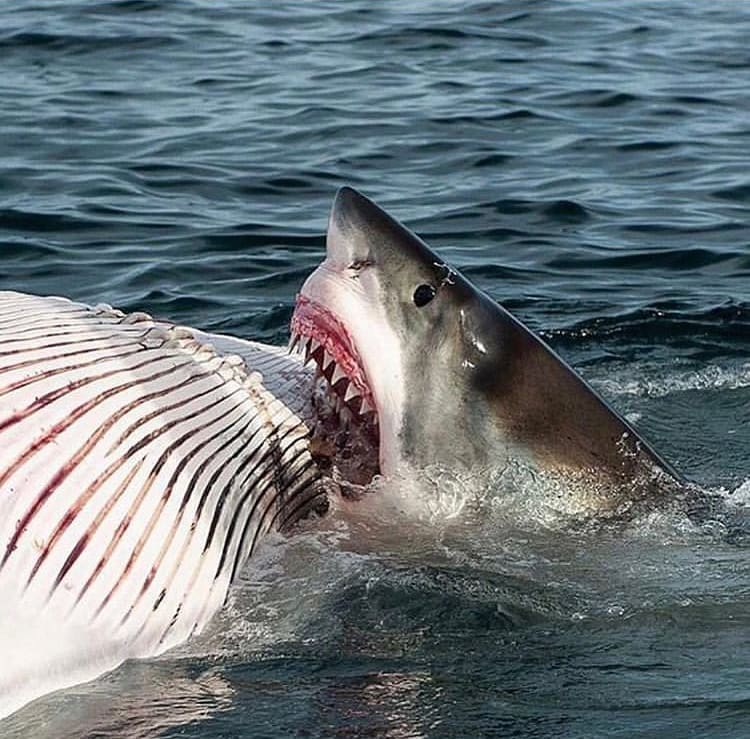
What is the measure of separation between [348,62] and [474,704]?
41.7ft

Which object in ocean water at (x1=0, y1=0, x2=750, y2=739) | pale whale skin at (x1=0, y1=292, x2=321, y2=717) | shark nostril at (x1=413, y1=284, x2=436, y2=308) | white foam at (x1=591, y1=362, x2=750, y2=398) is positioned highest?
shark nostril at (x1=413, y1=284, x2=436, y2=308)

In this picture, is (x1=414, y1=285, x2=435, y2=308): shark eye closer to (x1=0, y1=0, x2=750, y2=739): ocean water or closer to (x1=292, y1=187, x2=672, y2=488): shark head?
(x1=292, y1=187, x2=672, y2=488): shark head

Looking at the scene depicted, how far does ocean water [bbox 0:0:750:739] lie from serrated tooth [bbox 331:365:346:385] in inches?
14.9

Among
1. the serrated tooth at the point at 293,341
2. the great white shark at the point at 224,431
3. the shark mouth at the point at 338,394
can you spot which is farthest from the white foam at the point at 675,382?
the serrated tooth at the point at 293,341

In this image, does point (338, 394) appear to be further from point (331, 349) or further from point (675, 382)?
point (675, 382)

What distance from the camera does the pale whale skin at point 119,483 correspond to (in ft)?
14.0

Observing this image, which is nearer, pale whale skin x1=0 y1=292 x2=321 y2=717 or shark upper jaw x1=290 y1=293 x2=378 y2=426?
pale whale skin x1=0 y1=292 x2=321 y2=717

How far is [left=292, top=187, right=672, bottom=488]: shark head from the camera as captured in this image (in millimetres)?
4941

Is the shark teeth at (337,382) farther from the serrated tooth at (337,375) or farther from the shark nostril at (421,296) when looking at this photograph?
the shark nostril at (421,296)

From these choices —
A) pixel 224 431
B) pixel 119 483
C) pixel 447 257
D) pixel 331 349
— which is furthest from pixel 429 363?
pixel 447 257

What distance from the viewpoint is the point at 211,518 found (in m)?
4.66

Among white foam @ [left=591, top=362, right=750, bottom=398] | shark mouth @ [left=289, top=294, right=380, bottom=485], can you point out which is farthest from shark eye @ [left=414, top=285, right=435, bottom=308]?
white foam @ [left=591, top=362, right=750, bottom=398]

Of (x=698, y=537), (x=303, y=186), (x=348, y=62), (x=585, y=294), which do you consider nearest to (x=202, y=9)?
(x=348, y=62)

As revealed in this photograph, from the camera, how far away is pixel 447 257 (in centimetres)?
1075
